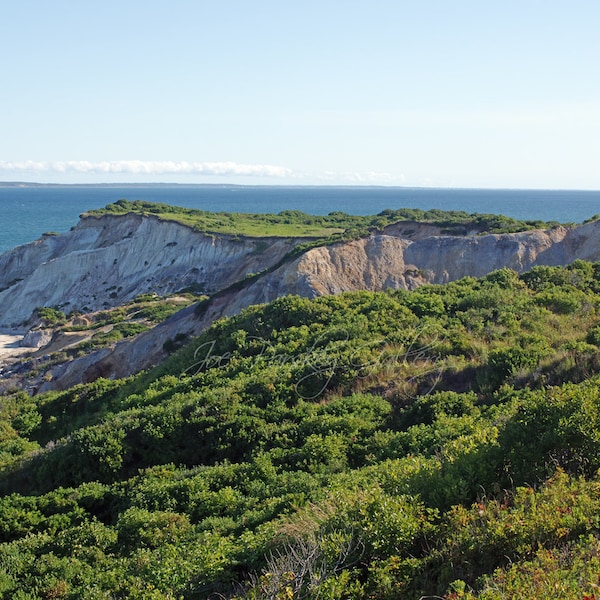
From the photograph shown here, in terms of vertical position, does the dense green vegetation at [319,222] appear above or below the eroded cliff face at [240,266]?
above

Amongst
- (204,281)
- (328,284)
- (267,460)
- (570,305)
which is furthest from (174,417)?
(204,281)

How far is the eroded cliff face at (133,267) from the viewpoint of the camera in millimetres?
53906

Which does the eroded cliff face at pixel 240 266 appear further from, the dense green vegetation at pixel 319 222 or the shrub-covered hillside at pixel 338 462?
the shrub-covered hillside at pixel 338 462

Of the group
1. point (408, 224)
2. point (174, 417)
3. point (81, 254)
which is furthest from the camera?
point (81, 254)

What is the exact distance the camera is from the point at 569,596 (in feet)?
17.3

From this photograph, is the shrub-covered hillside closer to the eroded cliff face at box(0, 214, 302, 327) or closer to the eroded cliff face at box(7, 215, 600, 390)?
the eroded cliff face at box(7, 215, 600, 390)

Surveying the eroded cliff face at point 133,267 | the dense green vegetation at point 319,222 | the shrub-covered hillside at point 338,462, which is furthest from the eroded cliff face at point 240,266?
the shrub-covered hillside at point 338,462

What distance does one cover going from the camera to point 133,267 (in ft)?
198

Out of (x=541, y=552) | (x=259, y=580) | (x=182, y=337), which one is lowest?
(x=182, y=337)

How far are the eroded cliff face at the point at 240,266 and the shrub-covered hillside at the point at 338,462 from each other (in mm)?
12417

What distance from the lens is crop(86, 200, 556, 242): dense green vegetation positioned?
147 feet

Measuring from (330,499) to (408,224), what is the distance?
1568 inches

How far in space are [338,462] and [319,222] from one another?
→ 60315 millimetres

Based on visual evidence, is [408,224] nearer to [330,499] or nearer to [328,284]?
[328,284]
